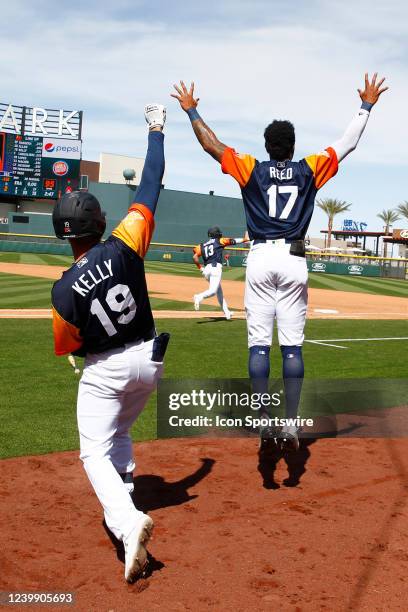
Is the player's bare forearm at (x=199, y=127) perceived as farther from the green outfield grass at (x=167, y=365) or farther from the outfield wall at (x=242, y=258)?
the outfield wall at (x=242, y=258)

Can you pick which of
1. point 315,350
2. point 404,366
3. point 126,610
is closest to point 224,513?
point 126,610

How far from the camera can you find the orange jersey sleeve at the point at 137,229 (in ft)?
11.6

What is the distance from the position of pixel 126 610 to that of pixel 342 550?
126 cm

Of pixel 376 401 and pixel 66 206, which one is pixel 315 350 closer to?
pixel 376 401

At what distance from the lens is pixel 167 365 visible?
8.86 metres

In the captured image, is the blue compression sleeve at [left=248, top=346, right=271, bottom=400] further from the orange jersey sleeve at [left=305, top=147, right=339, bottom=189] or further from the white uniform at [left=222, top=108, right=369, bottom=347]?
the orange jersey sleeve at [left=305, top=147, right=339, bottom=189]

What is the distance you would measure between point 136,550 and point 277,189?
2.79 m

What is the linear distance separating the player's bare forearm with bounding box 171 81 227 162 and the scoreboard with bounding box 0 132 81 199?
48.8 meters

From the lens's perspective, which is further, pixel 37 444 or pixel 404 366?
pixel 404 366

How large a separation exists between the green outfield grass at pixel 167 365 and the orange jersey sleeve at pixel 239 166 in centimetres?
243

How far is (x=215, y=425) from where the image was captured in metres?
6.31

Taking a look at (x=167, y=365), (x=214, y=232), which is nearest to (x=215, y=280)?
(x=214, y=232)

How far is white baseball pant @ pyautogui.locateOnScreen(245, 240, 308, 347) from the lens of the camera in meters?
4.81

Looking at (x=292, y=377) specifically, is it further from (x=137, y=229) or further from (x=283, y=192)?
(x=137, y=229)
